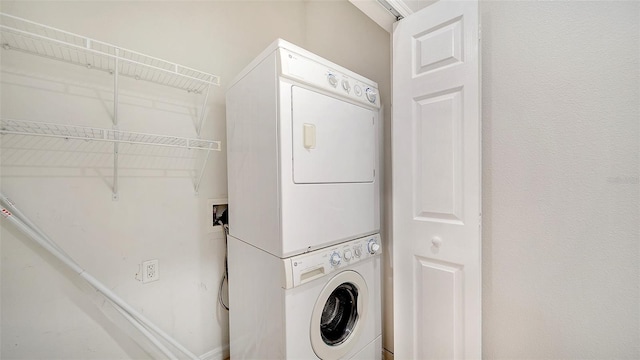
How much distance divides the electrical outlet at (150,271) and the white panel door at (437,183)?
4.81 feet

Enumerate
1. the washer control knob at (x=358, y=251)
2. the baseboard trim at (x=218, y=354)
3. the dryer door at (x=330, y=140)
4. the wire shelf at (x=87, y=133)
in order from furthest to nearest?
the baseboard trim at (x=218, y=354), the washer control knob at (x=358, y=251), the dryer door at (x=330, y=140), the wire shelf at (x=87, y=133)

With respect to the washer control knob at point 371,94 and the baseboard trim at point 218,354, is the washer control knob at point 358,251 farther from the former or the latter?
the baseboard trim at point 218,354

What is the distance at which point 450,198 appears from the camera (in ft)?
4.00

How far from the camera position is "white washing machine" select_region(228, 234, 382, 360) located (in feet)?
3.70

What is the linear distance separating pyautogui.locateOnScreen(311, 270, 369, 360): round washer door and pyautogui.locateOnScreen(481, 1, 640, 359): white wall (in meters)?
0.66

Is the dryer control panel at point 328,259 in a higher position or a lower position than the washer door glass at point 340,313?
higher

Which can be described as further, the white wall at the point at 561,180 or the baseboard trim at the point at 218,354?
the baseboard trim at the point at 218,354

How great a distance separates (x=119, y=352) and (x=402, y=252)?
1733 mm

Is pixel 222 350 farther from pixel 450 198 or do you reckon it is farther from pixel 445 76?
pixel 445 76

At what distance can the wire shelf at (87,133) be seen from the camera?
41.9 inches

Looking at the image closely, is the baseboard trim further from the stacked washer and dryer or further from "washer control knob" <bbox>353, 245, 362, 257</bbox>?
"washer control knob" <bbox>353, 245, 362, 257</bbox>

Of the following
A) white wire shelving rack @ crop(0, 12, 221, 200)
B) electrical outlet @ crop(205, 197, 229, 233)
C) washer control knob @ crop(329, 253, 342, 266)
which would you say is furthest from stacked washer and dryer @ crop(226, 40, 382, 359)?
white wire shelving rack @ crop(0, 12, 221, 200)

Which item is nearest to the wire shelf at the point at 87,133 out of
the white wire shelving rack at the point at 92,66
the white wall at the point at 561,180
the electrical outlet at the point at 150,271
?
the white wire shelving rack at the point at 92,66

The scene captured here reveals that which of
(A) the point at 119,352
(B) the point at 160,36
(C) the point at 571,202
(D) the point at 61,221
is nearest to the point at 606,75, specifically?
(C) the point at 571,202
